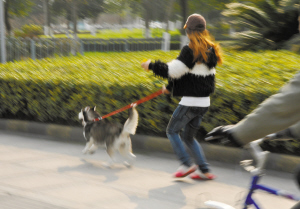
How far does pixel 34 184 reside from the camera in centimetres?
525

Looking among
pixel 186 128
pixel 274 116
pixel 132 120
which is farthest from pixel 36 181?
pixel 274 116

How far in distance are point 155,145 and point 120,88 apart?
1.15 metres

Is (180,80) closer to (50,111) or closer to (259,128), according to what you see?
(259,128)

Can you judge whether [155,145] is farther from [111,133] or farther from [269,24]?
[269,24]

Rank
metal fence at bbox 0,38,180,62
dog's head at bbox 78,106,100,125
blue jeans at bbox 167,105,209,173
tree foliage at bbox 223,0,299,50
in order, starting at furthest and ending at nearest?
metal fence at bbox 0,38,180,62 < tree foliage at bbox 223,0,299,50 < dog's head at bbox 78,106,100,125 < blue jeans at bbox 167,105,209,173

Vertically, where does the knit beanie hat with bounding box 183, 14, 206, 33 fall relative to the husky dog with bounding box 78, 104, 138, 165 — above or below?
above

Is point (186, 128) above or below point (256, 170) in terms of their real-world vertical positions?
below

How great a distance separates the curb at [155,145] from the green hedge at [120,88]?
21 centimetres

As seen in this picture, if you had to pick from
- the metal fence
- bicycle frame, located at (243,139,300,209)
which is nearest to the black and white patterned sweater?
bicycle frame, located at (243,139,300,209)

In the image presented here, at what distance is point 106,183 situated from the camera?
17.7 feet

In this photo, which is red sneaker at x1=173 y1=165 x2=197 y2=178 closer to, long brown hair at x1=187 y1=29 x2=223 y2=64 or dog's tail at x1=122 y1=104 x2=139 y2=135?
dog's tail at x1=122 y1=104 x2=139 y2=135

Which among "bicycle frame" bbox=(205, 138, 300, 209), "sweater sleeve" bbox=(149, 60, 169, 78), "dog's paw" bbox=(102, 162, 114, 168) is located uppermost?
"sweater sleeve" bbox=(149, 60, 169, 78)

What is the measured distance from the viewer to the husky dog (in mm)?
5676

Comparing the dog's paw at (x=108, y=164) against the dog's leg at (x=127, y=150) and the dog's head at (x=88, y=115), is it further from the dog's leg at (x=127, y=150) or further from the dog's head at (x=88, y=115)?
the dog's head at (x=88, y=115)
